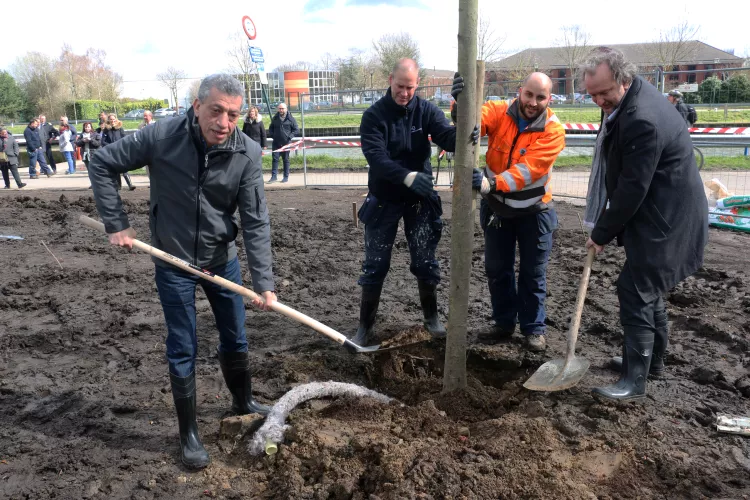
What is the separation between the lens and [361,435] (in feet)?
11.1

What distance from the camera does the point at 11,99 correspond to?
48906 millimetres

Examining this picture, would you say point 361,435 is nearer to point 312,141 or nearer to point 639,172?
point 639,172

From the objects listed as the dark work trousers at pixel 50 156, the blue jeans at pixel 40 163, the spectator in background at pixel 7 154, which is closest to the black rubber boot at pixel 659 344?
the spectator in background at pixel 7 154

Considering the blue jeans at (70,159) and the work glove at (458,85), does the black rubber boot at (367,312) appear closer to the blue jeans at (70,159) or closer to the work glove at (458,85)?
the work glove at (458,85)

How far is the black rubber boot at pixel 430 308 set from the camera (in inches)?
196

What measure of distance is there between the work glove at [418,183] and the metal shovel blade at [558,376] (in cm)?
149

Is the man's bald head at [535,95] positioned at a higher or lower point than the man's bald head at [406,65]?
lower

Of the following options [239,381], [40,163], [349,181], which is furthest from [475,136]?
[40,163]

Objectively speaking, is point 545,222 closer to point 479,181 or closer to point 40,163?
point 479,181

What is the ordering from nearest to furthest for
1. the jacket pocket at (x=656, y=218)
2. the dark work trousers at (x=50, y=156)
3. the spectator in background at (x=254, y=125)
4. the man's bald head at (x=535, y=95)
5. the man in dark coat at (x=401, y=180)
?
the jacket pocket at (x=656, y=218) → the man's bald head at (x=535, y=95) → the man in dark coat at (x=401, y=180) → the spectator in background at (x=254, y=125) → the dark work trousers at (x=50, y=156)

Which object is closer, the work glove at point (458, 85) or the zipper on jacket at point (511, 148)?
the work glove at point (458, 85)

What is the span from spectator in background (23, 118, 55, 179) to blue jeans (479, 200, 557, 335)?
16208 mm

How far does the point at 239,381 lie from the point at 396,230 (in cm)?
170

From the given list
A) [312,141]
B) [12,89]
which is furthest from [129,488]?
[12,89]
